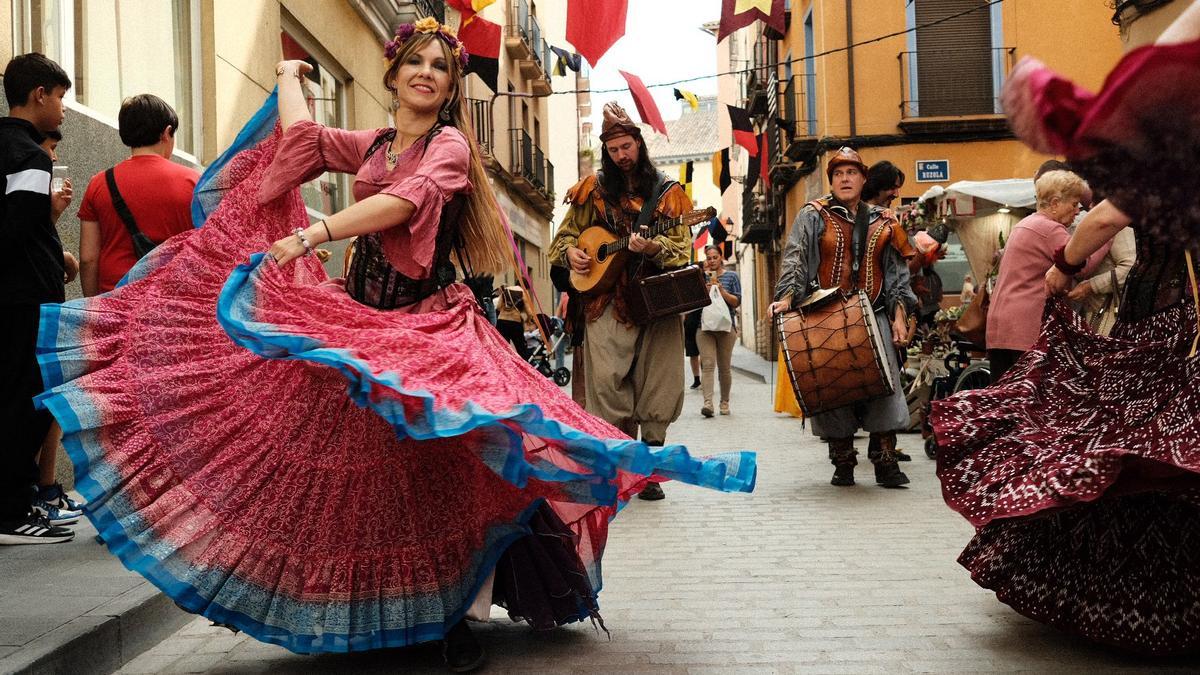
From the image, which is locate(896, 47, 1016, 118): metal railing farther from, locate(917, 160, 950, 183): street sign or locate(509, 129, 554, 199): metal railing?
locate(509, 129, 554, 199): metal railing

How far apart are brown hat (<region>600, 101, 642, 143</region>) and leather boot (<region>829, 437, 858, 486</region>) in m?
2.20

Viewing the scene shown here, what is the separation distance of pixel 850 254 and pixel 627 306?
1.36 metres

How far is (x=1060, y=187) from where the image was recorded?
5941mm

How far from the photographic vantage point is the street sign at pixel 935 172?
2259cm

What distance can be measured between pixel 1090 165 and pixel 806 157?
23923mm

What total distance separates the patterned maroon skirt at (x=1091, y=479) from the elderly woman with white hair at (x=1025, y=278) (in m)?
2.48

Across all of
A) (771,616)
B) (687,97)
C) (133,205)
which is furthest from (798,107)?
(771,616)

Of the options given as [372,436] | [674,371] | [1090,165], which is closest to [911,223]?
[674,371]

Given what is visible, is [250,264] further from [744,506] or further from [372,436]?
[744,506]

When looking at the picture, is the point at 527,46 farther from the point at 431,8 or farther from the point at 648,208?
the point at 648,208

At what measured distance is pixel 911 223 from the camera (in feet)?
37.4

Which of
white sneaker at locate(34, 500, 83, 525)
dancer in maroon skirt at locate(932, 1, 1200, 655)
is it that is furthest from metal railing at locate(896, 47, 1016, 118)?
dancer in maroon skirt at locate(932, 1, 1200, 655)

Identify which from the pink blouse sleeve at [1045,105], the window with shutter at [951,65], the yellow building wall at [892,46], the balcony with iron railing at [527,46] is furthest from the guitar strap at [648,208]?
the balcony with iron railing at [527,46]

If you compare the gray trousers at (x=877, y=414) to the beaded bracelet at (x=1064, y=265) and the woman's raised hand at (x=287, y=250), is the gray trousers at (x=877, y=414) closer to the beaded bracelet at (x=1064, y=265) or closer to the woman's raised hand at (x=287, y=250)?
the beaded bracelet at (x=1064, y=265)
